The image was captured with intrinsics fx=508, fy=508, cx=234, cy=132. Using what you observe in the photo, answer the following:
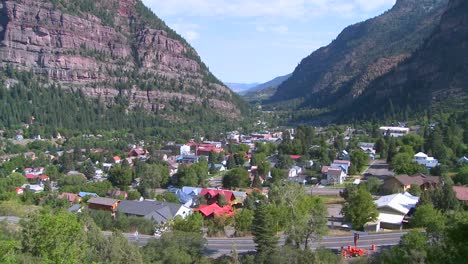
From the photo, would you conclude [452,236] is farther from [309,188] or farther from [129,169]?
[129,169]

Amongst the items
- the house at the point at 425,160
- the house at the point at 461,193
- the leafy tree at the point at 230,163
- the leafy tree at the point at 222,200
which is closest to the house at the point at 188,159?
the leafy tree at the point at 230,163

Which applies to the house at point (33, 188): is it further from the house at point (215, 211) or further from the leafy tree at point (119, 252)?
the leafy tree at point (119, 252)

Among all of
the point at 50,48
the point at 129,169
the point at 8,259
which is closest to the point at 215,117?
the point at 50,48

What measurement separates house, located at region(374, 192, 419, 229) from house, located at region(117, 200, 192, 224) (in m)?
19.3

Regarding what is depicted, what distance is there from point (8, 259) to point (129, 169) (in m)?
55.4

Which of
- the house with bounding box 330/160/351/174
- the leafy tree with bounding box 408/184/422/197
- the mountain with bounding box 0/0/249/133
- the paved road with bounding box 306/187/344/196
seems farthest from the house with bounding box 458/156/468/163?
the mountain with bounding box 0/0/249/133

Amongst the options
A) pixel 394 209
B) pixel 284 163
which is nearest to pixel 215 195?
pixel 394 209

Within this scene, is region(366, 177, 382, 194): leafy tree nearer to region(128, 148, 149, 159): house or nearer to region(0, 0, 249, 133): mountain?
region(128, 148, 149, 159): house

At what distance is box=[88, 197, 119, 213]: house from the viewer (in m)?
56.0

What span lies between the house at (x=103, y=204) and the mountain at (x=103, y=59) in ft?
284

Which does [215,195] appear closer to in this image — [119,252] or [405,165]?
[405,165]

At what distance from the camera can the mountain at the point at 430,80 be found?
135 m

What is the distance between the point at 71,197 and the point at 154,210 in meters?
14.7

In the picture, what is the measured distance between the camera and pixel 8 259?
652 inches
